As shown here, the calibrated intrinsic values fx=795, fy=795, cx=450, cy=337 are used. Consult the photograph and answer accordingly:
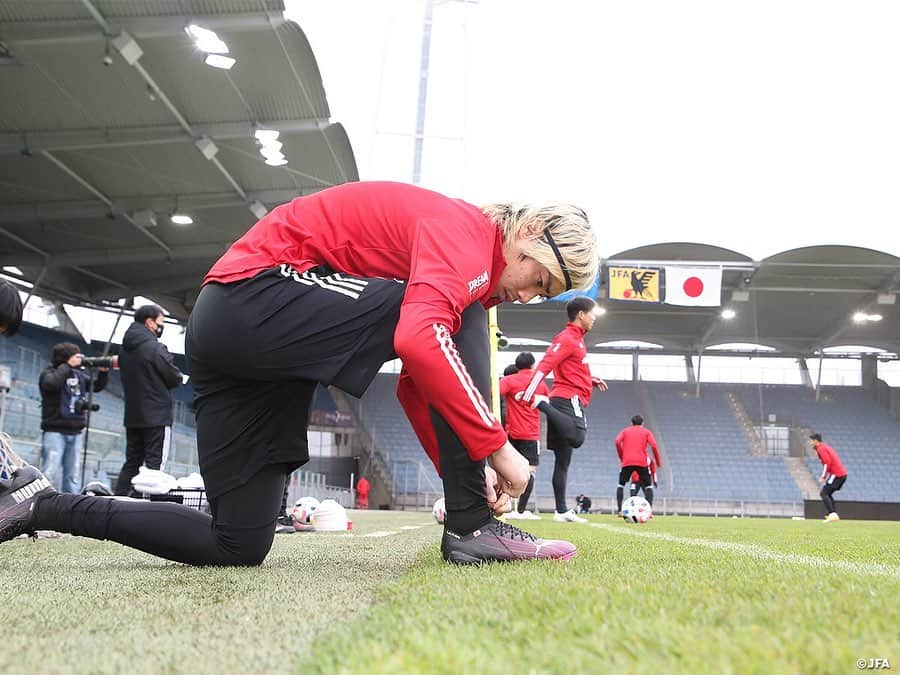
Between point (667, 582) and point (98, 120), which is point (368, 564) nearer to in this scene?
point (667, 582)

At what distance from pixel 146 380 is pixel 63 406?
4.56ft

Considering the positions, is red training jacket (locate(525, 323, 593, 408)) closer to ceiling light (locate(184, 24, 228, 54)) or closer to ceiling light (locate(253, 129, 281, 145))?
ceiling light (locate(184, 24, 228, 54))

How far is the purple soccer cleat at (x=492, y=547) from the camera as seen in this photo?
2330 millimetres

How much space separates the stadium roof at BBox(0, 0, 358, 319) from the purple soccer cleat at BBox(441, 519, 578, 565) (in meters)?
9.36

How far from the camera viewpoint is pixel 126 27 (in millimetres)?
10305

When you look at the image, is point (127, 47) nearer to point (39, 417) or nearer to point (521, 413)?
point (521, 413)

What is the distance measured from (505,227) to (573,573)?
3.18 ft

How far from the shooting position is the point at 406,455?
96.6ft

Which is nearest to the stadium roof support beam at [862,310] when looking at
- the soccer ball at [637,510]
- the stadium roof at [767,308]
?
the stadium roof at [767,308]

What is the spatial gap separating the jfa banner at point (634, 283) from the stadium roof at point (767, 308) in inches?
22.3

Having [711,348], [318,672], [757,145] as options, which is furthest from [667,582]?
[711,348]

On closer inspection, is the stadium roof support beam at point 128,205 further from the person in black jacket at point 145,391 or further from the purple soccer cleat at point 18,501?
the purple soccer cleat at point 18,501

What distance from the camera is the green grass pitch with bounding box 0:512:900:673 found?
0.97 metres

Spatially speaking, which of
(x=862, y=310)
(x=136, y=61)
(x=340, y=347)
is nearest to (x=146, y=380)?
(x=340, y=347)
